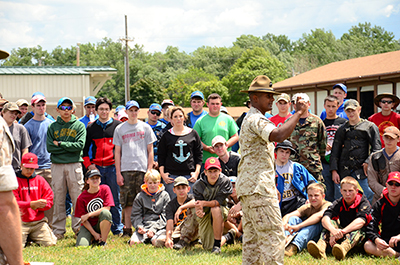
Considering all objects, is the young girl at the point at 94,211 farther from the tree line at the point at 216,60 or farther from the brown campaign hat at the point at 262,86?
the tree line at the point at 216,60

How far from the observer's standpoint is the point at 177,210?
651 centimetres

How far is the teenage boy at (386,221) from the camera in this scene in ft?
17.6

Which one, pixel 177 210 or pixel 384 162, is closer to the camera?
pixel 384 162

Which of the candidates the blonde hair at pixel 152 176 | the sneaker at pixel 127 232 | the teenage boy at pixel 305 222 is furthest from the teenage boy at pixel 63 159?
the teenage boy at pixel 305 222

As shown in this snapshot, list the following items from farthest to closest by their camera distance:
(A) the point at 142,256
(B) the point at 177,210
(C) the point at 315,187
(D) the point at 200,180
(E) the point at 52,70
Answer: (E) the point at 52,70, (B) the point at 177,210, (D) the point at 200,180, (C) the point at 315,187, (A) the point at 142,256

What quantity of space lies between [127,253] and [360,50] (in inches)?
3360

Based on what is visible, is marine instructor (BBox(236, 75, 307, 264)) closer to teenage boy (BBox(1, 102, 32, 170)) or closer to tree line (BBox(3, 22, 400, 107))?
teenage boy (BBox(1, 102, 32, 170))

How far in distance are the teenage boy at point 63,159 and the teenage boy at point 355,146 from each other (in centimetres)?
435

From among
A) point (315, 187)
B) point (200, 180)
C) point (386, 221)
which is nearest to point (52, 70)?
point (200, 180)

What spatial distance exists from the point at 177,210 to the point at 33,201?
2.29m

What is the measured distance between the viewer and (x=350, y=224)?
556 centimetres

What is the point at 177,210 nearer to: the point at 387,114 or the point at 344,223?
the point at 344,223

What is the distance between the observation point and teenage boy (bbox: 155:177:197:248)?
252 inches

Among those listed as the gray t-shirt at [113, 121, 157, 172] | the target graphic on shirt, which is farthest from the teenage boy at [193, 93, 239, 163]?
the target graphic on shirt
